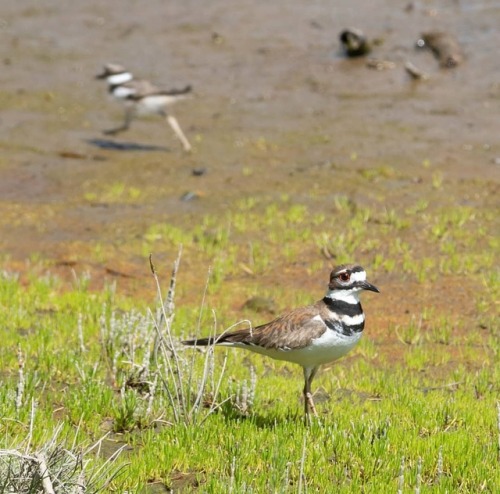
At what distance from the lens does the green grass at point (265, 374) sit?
21.8ft

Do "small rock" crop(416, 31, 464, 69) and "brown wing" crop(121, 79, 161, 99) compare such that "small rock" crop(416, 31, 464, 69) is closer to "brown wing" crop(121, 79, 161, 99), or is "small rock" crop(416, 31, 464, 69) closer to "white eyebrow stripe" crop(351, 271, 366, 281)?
"brown wing" crop(121, 79, 161, 99)

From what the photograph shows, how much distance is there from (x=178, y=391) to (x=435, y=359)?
361cm

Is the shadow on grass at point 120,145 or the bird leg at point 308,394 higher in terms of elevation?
the bird leg at point 308,394

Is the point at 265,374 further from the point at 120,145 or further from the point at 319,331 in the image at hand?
the point at 120,145

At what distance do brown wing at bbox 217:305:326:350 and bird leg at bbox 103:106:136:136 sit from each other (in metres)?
12.0

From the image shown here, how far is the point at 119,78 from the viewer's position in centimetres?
1972

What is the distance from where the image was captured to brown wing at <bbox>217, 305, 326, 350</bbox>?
742cm

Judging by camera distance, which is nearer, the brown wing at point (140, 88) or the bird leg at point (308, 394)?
the bird leg at point (308, 394)

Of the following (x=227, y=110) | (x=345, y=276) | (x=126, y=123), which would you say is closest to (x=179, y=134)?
(x=126, y=123)

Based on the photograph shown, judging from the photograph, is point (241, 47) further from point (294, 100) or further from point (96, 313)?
point (96, 313)

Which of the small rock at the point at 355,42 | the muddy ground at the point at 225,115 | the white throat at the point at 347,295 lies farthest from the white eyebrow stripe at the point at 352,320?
the small rock at the point at 355,42

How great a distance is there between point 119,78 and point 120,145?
6.00 feet

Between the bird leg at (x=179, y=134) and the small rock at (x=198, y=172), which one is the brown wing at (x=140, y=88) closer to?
the bird leg at (x=179, y=134)

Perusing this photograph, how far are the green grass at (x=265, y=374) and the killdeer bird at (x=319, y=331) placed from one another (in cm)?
34
